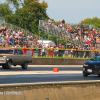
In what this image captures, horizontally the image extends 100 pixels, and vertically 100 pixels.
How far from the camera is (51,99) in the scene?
809 cm

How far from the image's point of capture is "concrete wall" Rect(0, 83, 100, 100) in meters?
7.63

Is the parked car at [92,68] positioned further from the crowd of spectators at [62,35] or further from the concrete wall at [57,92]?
the crowd of spectators at [62,35]

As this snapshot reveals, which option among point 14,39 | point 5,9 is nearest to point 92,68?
point 14,39

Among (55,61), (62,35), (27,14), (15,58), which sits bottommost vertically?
(55,61)

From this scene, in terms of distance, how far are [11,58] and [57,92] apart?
12370 millimetres

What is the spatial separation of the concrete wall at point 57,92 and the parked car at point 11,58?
11.7 metres

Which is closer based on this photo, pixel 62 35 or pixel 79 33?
pixel 62 35

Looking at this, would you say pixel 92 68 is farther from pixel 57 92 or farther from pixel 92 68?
pixel 57 92

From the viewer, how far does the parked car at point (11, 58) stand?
19.7m

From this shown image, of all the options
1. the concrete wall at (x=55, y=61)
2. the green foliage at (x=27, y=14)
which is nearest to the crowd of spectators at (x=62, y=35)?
the concrete wall at (x=55, y=61)

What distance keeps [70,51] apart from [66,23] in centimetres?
952

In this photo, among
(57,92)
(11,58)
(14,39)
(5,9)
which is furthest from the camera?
(5,9)

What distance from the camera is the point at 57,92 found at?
832 cm

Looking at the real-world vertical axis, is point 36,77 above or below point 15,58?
below
